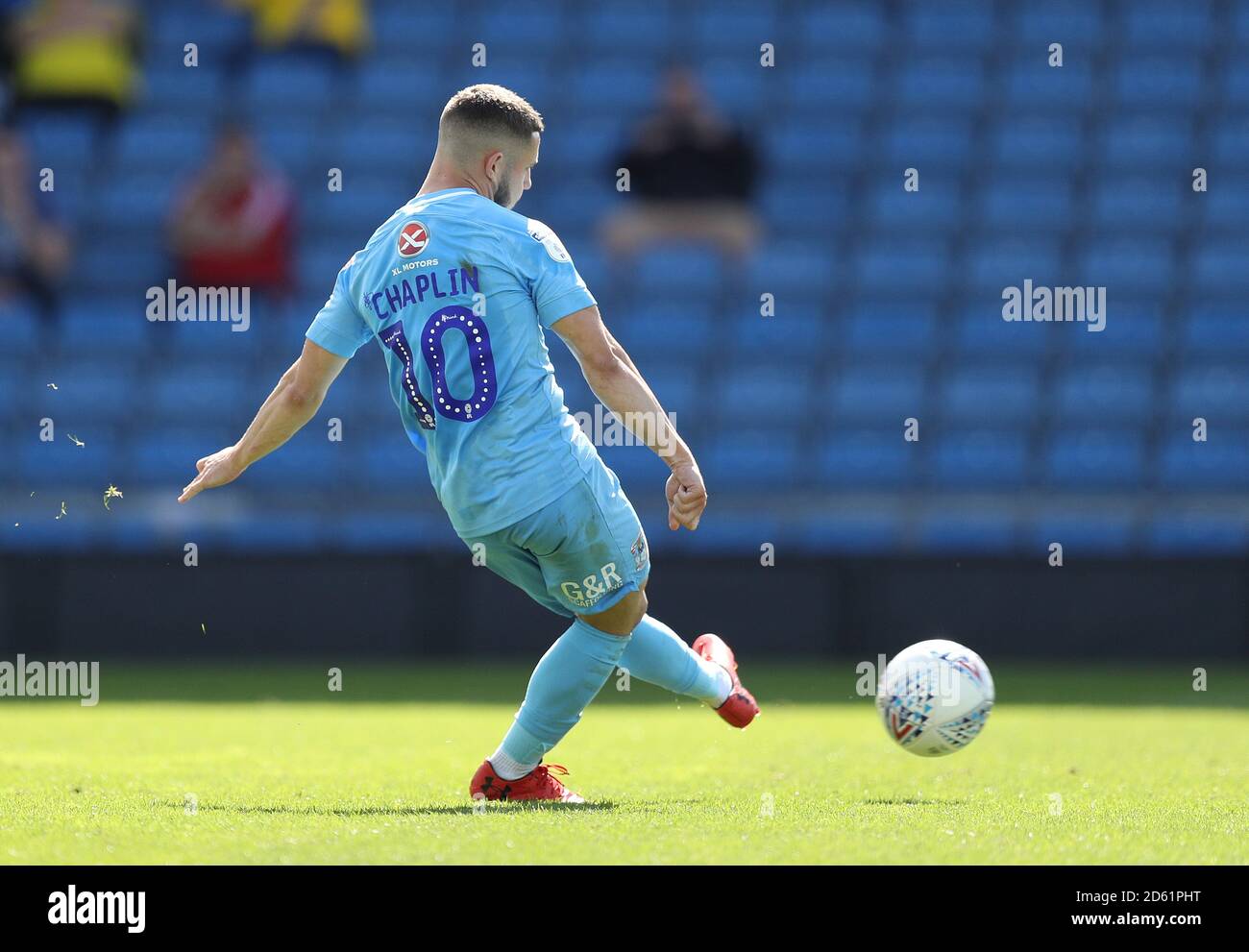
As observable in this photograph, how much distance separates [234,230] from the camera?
43.4 ft

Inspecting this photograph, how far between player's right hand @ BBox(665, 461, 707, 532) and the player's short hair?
3.31 feet

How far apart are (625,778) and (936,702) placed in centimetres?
101

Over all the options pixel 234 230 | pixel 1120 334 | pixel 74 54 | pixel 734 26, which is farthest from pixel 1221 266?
pixel 74 54

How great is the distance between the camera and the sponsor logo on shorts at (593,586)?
4840 mm

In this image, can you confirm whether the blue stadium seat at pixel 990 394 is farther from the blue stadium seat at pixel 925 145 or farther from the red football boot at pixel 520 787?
the red football boot at pixel 520 787

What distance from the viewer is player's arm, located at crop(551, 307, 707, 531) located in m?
4.63

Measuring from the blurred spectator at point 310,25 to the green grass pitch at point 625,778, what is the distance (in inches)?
297

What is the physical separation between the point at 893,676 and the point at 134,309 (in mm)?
9511

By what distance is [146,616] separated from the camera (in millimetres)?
10648

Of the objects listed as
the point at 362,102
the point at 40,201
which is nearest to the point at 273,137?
the point at 362,102

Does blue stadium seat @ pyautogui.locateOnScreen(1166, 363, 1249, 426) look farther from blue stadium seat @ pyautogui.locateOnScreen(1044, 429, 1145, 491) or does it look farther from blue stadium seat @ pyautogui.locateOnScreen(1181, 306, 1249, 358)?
blue stadium seat @ pyautogui.locateOnScreen(1044, 429, 1145, 491)
